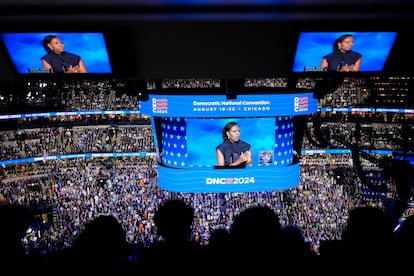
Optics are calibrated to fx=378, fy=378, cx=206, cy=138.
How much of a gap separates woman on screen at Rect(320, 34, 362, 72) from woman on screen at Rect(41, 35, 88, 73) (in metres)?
2.17

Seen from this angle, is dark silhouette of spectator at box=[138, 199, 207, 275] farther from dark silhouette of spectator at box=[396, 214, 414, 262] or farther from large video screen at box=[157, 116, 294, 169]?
large video screen at box=[157, 116, 294, 169]

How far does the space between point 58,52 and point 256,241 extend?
2.31m

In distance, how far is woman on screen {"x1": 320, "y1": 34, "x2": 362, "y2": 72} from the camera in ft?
10.6

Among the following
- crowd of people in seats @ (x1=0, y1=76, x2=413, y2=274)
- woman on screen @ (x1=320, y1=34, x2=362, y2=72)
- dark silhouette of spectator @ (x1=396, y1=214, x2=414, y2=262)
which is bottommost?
crowd of people in seats @ (x1=0, y1=76, x2=413, y2=274)

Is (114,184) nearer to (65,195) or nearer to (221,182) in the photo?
(65,195)

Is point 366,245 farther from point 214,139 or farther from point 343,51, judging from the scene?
point 214,139

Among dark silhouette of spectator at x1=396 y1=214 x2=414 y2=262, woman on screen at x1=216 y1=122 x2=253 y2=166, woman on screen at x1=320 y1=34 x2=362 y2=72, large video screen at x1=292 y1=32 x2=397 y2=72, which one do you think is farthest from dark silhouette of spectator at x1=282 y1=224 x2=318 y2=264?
woman on screen at x1=216 y1=122 x2=253 y2=166

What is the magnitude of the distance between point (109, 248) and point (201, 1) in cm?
157

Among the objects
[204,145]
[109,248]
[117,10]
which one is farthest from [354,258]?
[204,145]

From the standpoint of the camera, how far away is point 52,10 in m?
2.54

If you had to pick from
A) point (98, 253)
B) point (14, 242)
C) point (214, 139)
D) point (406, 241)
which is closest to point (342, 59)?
point (406, 241)

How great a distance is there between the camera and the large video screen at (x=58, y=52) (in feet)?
9.62

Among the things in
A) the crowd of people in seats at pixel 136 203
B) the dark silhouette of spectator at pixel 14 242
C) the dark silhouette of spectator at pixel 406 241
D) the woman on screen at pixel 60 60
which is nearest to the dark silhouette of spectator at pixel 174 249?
the crowd of people in seats at pixel 136 203

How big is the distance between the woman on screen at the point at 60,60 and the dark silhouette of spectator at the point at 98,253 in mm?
1670
